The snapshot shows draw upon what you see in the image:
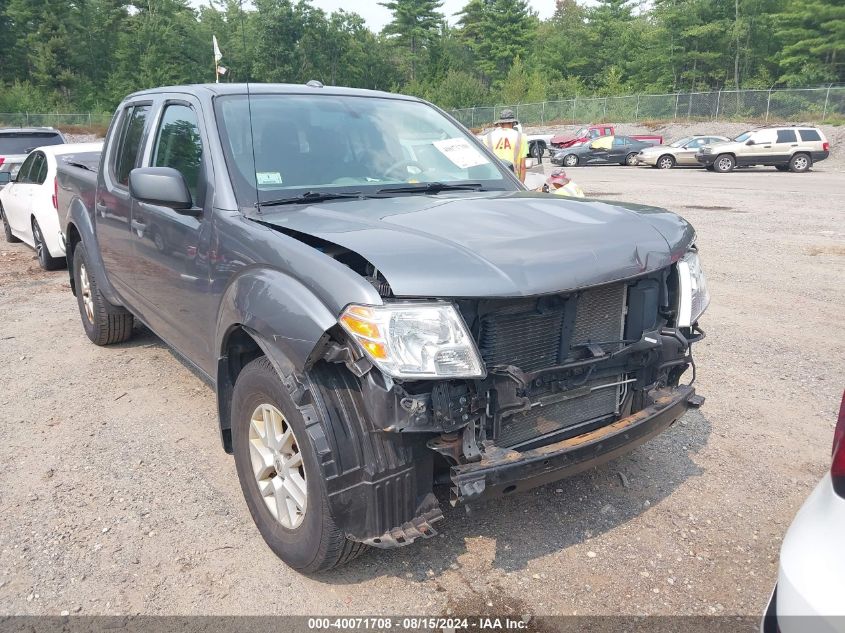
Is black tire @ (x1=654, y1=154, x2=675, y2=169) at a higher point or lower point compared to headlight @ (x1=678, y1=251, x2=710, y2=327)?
lower

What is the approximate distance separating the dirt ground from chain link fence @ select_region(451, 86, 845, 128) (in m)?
36.1

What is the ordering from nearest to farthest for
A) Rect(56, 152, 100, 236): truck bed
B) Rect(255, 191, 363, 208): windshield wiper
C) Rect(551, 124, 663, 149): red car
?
Rect(255, 191, 363, 208): windshield wiper, Rect(56, 152, 100, 236): truck bed, Rect(551, 124, 663, 149): red car

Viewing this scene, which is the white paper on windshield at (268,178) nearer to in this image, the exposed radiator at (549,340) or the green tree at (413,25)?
the exposed radiator at (549,340)

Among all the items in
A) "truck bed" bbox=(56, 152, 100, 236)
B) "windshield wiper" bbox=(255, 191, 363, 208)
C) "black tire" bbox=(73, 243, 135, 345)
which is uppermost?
"windshield wiper" bbox=(255, 191, 363, 208)

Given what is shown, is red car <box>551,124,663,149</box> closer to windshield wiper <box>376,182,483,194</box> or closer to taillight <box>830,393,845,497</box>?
windshield wiper <box>376,182,483,194</box>

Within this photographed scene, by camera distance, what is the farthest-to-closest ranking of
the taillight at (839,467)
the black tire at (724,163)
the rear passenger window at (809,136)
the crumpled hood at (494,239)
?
1. the black tire at (724,163)
2. the rear passenger window at (809,136)
3. the crumpled hood at (494,239)
4. the taillight at (839,467)

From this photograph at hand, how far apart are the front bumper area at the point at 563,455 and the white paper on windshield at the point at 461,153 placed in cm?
179

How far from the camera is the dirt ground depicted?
8.75ft

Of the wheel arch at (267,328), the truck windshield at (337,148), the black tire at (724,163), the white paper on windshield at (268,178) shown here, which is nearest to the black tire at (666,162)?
the black tire at (724,163)

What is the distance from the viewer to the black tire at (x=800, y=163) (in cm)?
2548

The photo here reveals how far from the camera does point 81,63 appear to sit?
207ft

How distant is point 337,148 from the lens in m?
3.58

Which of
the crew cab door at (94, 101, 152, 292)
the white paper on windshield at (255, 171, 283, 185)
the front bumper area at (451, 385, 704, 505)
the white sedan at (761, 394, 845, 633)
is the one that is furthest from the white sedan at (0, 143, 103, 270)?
the white sedan at (761, 394, 845, 633)

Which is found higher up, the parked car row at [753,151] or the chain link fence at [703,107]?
the chain link fence at [703,107]
